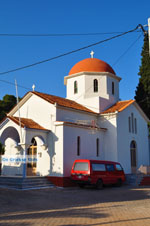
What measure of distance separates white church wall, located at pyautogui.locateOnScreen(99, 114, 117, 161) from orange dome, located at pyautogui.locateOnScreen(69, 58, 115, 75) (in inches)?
230

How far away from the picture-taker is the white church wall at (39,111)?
19891mm

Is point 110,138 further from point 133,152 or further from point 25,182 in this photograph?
point 25,182

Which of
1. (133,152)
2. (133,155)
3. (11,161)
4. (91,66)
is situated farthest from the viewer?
(91,66)

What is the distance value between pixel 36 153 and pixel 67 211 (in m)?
11.3

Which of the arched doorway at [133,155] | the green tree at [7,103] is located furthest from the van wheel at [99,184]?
the green tree at [7,103]

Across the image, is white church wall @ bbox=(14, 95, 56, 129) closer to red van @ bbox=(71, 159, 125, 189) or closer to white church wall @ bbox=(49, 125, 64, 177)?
white church wall @ bbox=(49, 125, 64, 177)

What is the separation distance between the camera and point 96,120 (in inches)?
932

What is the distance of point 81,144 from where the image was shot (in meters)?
19.9

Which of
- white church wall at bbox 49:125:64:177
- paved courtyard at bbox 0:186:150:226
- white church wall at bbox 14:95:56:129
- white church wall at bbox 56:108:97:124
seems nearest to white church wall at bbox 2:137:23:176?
white church wall at bbox 14:95:56:129

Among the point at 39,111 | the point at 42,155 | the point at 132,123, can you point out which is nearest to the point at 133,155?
the point at 132,123

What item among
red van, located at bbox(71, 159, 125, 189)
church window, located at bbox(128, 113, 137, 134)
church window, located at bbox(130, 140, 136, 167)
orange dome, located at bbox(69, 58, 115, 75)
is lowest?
red van, located at bbox(71, 159, 125, 189)

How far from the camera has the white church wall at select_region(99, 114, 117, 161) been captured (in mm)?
22053

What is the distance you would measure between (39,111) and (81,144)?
14.8 ft

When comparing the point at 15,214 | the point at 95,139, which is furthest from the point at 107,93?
the point at 15,214
